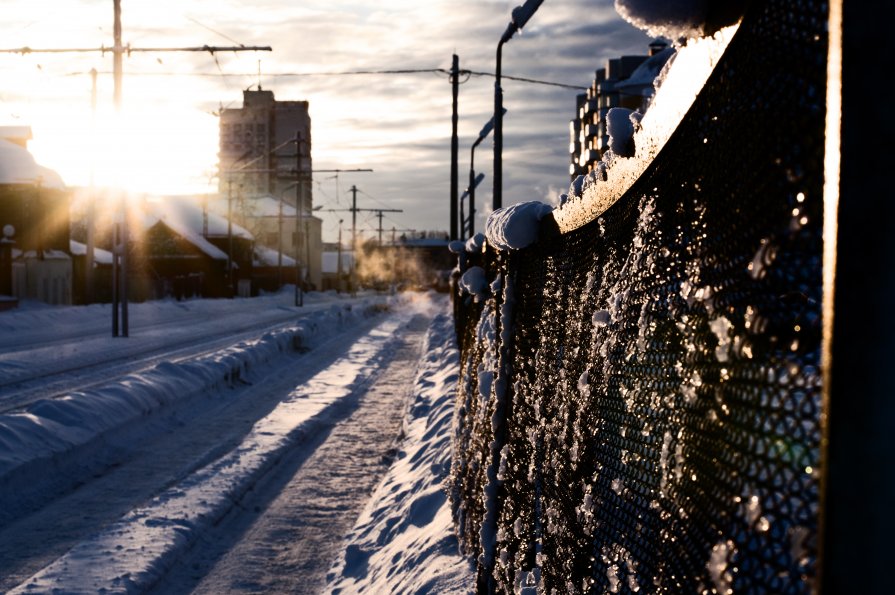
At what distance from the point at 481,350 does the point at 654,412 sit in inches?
148

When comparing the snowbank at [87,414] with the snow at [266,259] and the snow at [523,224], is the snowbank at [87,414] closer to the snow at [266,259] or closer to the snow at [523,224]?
the snow at [523,224]

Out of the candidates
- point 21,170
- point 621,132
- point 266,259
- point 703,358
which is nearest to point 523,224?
point 621,132

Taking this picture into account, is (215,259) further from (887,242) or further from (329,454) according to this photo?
(887,242)

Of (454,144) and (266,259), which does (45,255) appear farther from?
(266,259)

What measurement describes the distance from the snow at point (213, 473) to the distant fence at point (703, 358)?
1958mm

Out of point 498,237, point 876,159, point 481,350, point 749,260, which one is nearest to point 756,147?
point 749,260

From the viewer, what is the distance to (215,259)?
236 feet

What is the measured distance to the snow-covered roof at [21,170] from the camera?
44656mm

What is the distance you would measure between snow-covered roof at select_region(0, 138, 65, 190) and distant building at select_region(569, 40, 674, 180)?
92.3 feet

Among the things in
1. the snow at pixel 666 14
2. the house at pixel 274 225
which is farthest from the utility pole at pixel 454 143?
the house at pixel 274 225

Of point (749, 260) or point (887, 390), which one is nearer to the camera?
point (887, 390)

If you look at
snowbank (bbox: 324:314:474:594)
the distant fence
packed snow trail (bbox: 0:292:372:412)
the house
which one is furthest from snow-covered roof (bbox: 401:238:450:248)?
the distant fence

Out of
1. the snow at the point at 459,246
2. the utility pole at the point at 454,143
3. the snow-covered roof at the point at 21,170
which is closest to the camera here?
the snow at the point at 459,246

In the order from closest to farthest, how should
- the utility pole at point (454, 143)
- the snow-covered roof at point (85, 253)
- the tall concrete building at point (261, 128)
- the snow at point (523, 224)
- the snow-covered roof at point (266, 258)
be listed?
the snow at point (523, 224), the utility pole at point (454, 143), the snow-covered roof at point (85, 253), the snow-covered roof at point (266, 258), the tall concrete building at point (261, 128)
